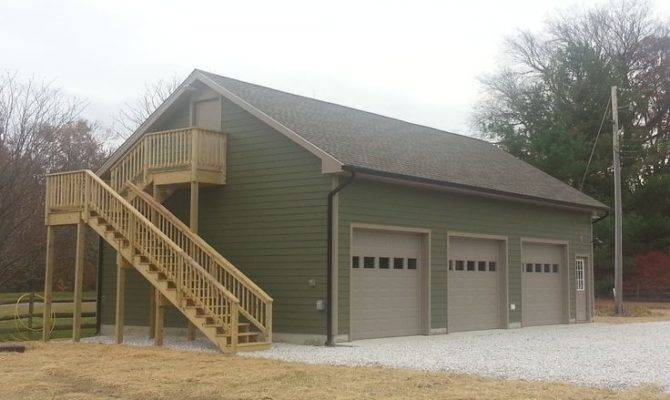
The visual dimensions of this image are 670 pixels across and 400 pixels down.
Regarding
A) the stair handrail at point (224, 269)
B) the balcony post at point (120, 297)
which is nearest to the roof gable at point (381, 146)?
the stair handrail at point (224, 269)

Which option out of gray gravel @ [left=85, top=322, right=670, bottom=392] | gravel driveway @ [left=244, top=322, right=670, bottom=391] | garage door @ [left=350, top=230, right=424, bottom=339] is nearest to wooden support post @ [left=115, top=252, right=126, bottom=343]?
gray gravel @ [left=85, top=322, right=670, bottom=392]

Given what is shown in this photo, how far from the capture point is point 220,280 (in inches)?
642

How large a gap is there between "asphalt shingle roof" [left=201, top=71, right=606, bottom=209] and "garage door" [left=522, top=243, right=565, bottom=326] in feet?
5.30

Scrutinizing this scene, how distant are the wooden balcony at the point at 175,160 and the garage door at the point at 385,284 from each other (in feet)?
11.9

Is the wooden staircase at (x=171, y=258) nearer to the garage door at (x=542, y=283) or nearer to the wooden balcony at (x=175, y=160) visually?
the wooden balcony at (x=175, y=160)

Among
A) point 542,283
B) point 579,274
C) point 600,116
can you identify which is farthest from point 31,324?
point 600,116

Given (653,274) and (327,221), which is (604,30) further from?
(327,221)

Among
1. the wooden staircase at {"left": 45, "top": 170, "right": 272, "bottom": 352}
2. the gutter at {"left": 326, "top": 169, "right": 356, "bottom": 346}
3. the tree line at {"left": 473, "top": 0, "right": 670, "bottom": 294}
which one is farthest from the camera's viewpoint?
the tree line at {"left": 473, "top": 0, "right": 670, "bottom": 294}

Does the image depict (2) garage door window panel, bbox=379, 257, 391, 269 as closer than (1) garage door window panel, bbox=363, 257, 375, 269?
No

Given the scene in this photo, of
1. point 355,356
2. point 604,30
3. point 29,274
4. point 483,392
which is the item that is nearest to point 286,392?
point 483,392

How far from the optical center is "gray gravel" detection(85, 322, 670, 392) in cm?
1083

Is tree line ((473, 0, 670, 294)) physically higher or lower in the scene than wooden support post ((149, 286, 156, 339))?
higher

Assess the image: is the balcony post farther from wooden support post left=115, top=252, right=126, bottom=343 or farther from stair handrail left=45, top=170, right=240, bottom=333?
stair handrail left=45, top=170, right=240, bottom=333

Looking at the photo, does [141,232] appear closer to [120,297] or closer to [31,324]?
[120,297]
